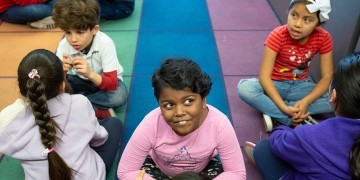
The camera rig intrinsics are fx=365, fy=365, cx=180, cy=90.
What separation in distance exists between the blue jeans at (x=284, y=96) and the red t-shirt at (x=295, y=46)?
0.34ft

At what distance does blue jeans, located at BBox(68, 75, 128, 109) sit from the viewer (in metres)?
1.94

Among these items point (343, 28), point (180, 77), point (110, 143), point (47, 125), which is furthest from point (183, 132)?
point (343, 28)

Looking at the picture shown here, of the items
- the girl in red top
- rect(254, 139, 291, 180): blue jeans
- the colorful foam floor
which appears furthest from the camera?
the colorful foam floor

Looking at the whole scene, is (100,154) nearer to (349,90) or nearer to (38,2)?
(349,90)

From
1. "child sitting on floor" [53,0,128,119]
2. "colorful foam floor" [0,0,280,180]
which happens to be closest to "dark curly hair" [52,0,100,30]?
"child sitting on floor" [53,0,128,119]

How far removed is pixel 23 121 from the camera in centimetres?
126

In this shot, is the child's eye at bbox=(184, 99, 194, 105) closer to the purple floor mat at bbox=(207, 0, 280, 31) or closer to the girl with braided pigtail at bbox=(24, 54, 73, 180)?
the girl with braided pigtail at bbox=(24, 54, 73, 180)

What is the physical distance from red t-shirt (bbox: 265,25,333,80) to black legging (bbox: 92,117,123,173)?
0.85 meters

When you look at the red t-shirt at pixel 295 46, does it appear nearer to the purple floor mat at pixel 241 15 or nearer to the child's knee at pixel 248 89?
the child's knee at pixel 248 89

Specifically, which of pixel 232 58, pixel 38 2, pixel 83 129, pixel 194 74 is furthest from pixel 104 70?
Result: pixel 38 2

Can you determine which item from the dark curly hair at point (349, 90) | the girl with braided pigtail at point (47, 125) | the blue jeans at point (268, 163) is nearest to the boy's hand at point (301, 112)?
the blue jeans at point (268, 163)

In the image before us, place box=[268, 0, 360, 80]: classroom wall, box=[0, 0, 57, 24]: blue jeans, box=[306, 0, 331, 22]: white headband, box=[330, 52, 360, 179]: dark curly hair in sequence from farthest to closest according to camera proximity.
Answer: box=[0, 0, 57, 24]: blue jeans
box=[268, 0, 360, 80]: classroom wall
box=[306, 0, 331, 22]: white headband
box=[330, 52, 360, 179]: dark curly hair

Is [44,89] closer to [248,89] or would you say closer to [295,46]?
[248,89]

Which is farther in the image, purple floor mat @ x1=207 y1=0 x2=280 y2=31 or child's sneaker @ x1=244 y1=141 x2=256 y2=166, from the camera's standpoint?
purple floor mat @ x1=207 y1=0 x2=280 y2=31
